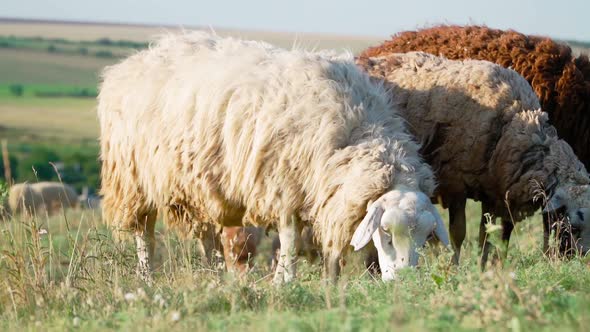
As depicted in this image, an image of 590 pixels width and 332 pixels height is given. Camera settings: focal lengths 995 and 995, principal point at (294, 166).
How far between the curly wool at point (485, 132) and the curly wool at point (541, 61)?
0.91 meters

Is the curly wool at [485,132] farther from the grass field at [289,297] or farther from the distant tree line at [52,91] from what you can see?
the distant tree line at [52,91]

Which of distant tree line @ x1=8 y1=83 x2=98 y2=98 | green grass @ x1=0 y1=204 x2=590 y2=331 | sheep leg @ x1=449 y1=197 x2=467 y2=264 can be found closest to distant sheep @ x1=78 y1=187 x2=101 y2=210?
green grass @ x1=0 y1=204 x2=590 y2=331

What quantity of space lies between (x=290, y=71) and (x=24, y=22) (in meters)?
82.0

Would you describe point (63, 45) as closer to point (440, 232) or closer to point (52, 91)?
point (52, 91)

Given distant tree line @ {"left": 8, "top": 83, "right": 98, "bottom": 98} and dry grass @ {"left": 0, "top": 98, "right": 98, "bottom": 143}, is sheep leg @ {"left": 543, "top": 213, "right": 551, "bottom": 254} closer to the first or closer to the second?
dry grass @ {"left": 0, "top": 98, "right": 98, "bottom": 143}

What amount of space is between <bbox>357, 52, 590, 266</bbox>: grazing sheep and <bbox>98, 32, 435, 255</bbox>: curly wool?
2.33 ft

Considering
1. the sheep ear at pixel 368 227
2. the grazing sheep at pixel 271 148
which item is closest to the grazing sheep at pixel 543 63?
the grazing sheep at pixel 271 148

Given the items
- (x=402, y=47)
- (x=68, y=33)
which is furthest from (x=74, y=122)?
(x=402, y=47)

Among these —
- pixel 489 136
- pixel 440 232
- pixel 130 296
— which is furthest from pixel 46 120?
pixel 130 296

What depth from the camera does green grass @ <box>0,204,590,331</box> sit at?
4.79 metres

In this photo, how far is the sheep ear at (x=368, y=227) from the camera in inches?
269

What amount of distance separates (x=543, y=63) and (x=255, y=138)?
344cm

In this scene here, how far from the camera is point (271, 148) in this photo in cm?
745

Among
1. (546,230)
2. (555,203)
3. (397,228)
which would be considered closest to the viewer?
(397,228)
